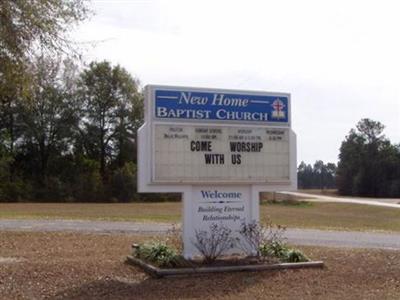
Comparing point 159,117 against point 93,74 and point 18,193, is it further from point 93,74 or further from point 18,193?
point 93,74

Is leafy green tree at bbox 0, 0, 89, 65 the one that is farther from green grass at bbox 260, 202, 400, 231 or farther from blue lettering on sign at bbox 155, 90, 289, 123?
green grass at bbox 260, 202, 400, 231

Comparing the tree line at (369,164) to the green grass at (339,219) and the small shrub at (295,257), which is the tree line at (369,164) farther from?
the small shrub at (295,257)

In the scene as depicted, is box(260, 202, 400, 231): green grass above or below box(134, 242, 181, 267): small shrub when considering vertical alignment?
below

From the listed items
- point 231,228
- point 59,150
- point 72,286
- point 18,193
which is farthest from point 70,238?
point 59,150

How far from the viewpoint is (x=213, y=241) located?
13.2 meters

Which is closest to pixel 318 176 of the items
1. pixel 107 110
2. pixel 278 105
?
pixel 107 110

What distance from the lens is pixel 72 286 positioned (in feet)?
36.6

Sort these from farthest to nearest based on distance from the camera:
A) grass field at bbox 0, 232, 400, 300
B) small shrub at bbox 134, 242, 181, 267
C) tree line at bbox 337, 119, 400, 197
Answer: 1. tree line at bbox 337, 119, 400, 197
2. small shrub at bbox 134, 242, 181, 267
3. grass field at bbox 0, 232, 400, 300

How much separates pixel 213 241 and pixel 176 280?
1685mm

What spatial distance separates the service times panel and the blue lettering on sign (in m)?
0.22

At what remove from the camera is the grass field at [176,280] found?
1067 cm

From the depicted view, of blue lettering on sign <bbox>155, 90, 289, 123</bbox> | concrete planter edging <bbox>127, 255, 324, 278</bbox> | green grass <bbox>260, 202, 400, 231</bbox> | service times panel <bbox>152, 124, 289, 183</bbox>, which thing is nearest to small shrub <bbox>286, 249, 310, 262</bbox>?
concrete planter edging <bbox>127, 255, 324, 278</bbox>

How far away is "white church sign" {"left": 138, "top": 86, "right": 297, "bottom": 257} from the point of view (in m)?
13.0

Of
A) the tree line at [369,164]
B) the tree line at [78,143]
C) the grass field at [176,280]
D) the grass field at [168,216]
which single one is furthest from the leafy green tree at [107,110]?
the grass field at [176,280]
